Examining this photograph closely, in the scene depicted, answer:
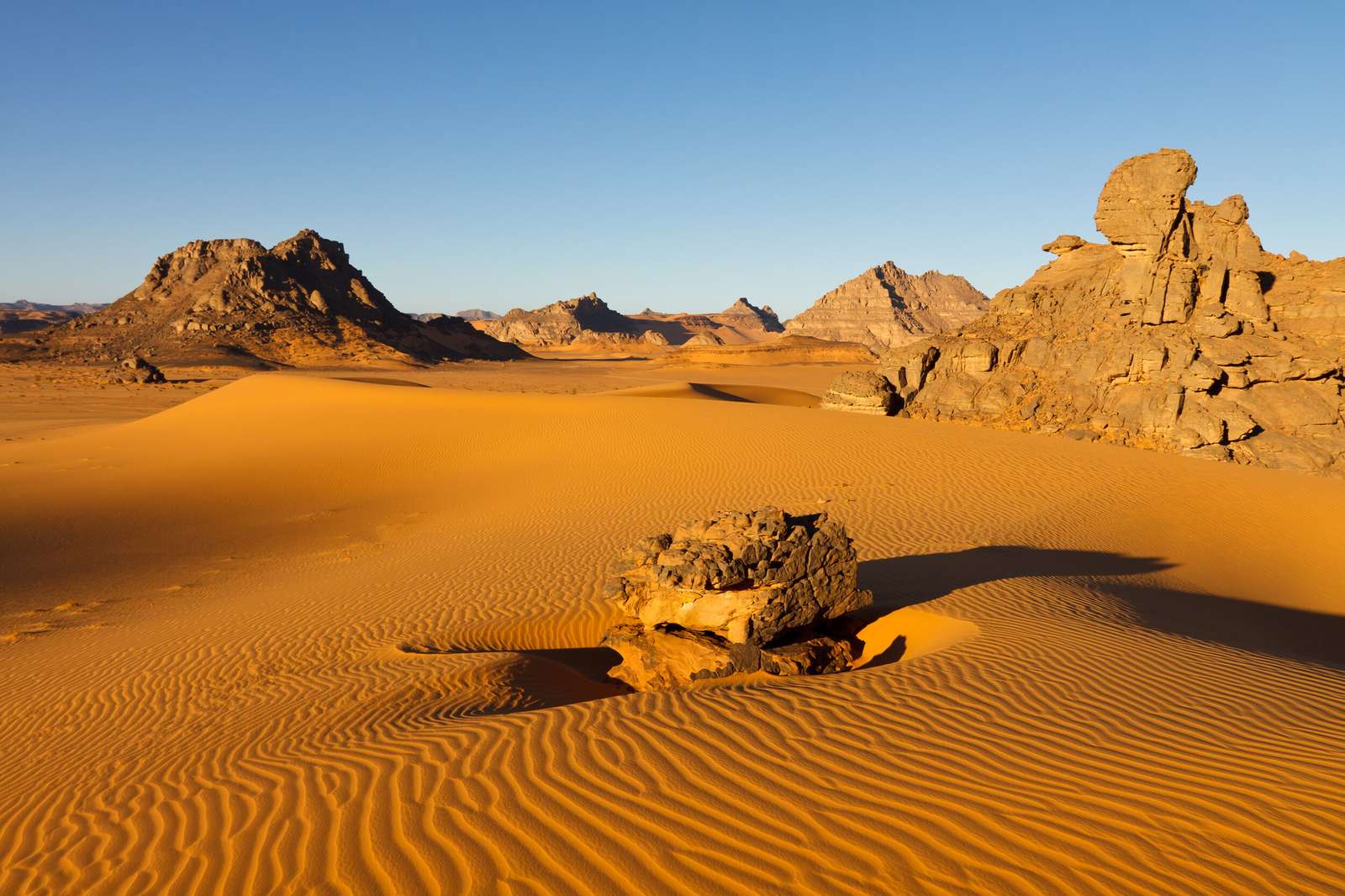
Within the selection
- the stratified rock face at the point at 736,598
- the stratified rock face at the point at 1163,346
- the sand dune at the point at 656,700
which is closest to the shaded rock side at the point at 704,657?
the stratified rock face at the point at 736,598

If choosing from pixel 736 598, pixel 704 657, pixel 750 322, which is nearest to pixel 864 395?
pixel 736 598

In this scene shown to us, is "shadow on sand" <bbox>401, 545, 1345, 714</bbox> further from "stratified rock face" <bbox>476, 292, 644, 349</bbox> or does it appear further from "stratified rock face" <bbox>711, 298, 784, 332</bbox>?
"stratified rock face" <bbox>711, 298, 784, 332</bbox>

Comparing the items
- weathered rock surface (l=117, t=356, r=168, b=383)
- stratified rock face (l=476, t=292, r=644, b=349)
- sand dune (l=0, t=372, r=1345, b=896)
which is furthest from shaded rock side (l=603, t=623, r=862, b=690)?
stratified rock face (l=476, t=292, r=644, b=349)

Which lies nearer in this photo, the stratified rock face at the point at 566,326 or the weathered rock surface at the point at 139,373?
the weathered rock surface at the point at 139,373

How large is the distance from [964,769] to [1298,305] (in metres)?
30.3

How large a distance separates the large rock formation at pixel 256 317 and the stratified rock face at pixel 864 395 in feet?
154

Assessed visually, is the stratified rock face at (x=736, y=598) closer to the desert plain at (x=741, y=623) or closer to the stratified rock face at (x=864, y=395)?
the desert plain at (x=741, y=623)

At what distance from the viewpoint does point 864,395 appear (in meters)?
28.1

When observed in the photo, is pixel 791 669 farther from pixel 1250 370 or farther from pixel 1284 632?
pixel 1250 370

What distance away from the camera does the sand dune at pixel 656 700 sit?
3.90 metres

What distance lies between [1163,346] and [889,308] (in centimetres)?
10582

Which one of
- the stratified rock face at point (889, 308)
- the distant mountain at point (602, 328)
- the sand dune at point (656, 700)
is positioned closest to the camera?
the sand dune at point (656, 700)

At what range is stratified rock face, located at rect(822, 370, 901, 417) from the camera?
27969 millimetres

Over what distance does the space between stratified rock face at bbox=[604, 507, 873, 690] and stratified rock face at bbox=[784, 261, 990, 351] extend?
351 ft
